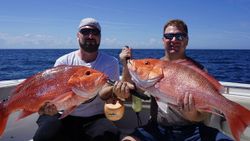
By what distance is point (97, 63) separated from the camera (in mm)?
4402

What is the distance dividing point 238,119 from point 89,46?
2.26 m

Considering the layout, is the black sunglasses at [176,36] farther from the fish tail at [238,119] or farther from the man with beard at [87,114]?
the fish tail at [238,119]

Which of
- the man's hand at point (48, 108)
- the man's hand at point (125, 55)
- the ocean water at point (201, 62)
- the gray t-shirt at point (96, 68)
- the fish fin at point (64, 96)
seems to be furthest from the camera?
the ocean water at point (201, 62)

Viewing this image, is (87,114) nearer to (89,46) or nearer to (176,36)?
(89,46)

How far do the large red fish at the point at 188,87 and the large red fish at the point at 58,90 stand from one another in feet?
1.38

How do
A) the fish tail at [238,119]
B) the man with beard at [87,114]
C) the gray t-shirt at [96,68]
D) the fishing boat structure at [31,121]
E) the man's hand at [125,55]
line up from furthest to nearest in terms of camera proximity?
the fishing boat structure at [31,121]
the gray t-shirt at [96,68]
the man with beard at [87,114]
the man's hand at [125,55]
the fish tail at [238,119]

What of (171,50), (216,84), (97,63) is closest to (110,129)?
(97,63)

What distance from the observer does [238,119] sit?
9.07 feet

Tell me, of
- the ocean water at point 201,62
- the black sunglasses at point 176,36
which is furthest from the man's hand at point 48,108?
the ocean water at point 201,62

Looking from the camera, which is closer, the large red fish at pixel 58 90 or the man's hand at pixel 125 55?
the large red fish at pixel 58 90

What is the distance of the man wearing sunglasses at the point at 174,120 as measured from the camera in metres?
3.52

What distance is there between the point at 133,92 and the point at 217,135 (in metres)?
1.02

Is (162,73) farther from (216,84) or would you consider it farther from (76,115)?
(76,115)

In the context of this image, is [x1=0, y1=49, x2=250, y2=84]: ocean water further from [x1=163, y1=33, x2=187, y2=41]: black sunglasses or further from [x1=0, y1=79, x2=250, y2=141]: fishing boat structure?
[x1=163, y1=33, x2=187, y2=41]: black sunglasses
